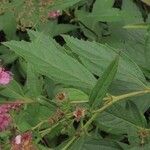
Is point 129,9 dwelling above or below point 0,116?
below

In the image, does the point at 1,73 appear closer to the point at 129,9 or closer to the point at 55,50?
the point at 55,50

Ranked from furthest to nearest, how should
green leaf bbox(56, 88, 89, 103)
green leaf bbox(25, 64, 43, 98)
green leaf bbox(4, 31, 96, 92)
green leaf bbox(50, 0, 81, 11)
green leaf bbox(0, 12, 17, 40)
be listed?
green leaf bbox(0, 12, 17, 40) → green leaf bbox(50, 0, 81, 11) → green leaf bbox(25, 64, 43, 98) → green leaf bbox(56, 88, 89, 103) → green leaf bbox(4, 31, 96, 92)

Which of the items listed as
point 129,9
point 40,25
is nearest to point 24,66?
point 40,25

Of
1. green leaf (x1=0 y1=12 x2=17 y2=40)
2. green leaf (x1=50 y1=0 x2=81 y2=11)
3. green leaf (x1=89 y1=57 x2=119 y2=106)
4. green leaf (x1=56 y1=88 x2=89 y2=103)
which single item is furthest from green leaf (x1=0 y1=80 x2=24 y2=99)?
green leaf (x1=0 y1=12 x2=17 y2=40)

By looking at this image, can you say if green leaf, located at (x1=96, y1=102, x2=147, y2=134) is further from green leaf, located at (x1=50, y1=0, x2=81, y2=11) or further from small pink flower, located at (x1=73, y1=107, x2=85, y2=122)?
green leaf, located at (x1=50, y1=0, x2=81, y2=11)

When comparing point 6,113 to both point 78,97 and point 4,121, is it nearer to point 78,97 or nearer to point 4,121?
point 4,121

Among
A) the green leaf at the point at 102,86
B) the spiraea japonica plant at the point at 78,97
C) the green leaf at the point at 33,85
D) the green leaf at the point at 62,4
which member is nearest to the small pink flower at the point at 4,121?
the spiraea japonica plant at the point at 78,97
